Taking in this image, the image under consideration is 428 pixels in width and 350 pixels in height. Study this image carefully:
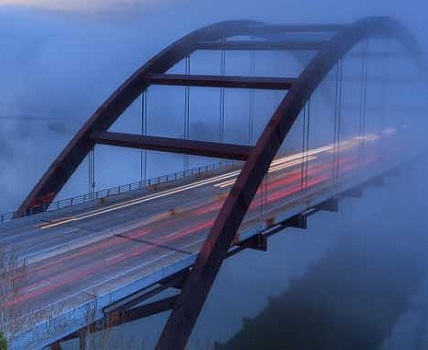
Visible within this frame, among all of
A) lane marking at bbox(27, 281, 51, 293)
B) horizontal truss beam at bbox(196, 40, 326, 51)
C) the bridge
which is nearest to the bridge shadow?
the bridge

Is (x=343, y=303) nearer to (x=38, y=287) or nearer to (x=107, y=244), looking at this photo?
Result: (x=107, y=244)

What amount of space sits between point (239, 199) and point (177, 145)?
5561 millimetres

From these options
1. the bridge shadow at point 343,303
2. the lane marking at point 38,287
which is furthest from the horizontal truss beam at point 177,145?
the bridge shadow at point 343,303

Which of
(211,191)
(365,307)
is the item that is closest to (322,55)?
(211,191)

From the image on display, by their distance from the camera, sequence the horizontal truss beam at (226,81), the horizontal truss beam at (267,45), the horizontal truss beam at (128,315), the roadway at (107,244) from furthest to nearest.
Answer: the horizontal truss beam at (267,45) → the horizontal truss beam at (226,81) → the horizontal truss beam at (128,315) → the roadway at (107,244)

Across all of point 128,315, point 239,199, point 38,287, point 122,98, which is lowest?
point 128,315

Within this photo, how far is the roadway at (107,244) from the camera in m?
16.6

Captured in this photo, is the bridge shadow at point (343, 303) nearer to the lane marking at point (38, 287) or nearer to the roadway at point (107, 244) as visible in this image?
the roadway at point (107, 244)

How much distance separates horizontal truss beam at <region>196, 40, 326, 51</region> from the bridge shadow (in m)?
13.8

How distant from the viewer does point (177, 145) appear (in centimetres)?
2734

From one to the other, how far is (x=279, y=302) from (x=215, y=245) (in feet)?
55.7

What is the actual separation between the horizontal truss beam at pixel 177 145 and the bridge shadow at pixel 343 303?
9.99 meters

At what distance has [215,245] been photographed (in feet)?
69.9

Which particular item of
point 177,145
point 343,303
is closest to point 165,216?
point 177,145
